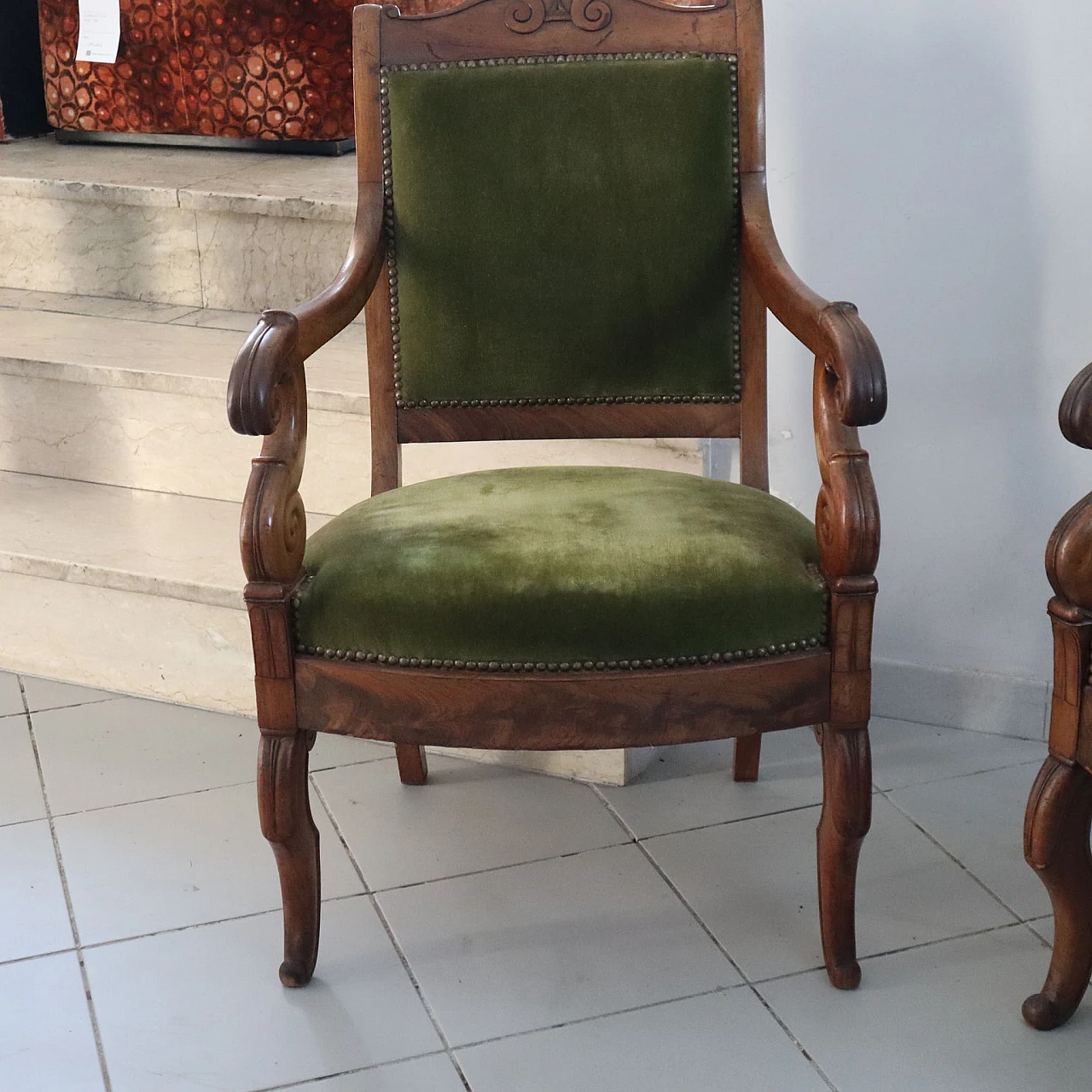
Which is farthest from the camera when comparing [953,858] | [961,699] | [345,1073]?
[961,699]

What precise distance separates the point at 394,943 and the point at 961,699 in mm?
905

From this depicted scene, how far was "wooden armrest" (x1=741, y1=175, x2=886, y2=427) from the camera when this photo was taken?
47.6 inches

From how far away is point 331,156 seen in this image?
2.71 meters

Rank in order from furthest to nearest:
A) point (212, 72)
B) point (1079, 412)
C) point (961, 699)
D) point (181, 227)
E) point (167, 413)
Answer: point (212, 72) < point (181, 227) < point (167, 413) < point (961, 699) < point (1079, 412)

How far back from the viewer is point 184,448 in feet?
7.34

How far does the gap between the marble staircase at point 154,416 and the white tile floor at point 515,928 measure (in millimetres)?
161

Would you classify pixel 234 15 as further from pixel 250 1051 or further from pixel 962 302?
pixel 250 1051

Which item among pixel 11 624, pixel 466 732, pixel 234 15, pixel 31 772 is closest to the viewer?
pixel 466 732

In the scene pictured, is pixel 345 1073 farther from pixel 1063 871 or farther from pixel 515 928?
pixel 1063 871

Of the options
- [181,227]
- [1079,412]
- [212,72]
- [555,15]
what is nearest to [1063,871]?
[1079,412]

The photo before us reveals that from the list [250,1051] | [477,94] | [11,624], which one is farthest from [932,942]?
[11,624]

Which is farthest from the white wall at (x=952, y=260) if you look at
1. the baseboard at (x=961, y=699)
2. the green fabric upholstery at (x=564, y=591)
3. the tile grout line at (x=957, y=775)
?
the green fabric upholstery at (x=564, y=591)

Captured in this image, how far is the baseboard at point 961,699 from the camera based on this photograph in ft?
6.35

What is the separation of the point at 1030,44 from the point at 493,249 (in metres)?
0.71
